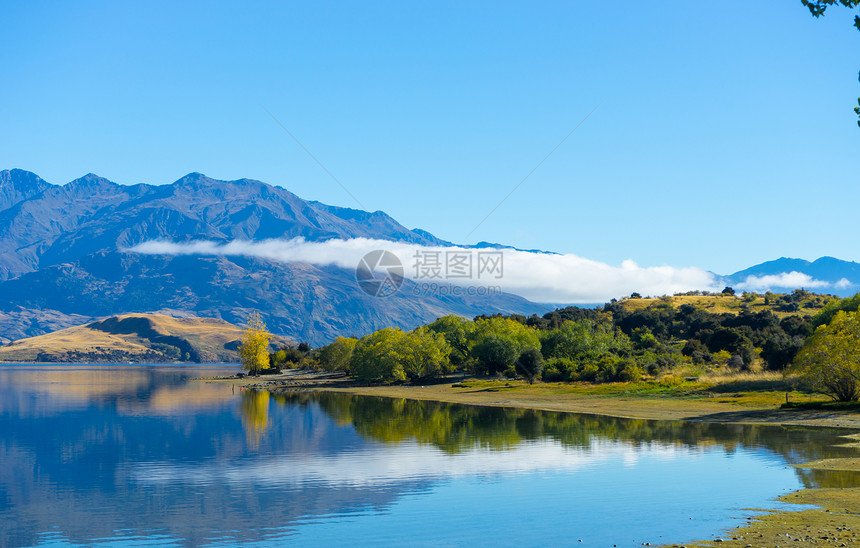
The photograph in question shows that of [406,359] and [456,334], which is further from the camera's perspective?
[456,334]

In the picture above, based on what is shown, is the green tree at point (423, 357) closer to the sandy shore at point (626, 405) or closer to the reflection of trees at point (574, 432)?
the sandy shore at point (626, 405)

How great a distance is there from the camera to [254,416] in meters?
78.6

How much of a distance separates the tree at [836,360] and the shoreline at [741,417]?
2.98 m

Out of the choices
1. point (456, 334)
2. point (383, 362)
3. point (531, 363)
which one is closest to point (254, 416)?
point (531, 363)

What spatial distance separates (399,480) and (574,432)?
23716 millimetres

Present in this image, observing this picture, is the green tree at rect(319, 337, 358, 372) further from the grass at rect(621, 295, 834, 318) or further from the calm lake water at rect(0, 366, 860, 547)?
the calm lake water at rect(0, 366, 860, 547)

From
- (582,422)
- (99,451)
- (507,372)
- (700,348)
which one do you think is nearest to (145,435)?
(99,451)

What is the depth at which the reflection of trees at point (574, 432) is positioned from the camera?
4324 cm

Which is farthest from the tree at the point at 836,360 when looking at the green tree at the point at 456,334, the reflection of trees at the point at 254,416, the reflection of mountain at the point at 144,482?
the green tree at the point at 456,334

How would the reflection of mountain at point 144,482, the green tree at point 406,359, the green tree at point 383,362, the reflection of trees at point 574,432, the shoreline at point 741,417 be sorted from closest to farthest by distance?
1. the shoreline at point 741,417
2. the reflection of mountain at point 144,482
3. the reflection of trees at point 574,432
4. the green tree at point 406,359
5. the green tree at point 383,362

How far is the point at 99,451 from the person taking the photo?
51719 mm

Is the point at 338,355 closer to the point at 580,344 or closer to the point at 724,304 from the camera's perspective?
the point at 580,344

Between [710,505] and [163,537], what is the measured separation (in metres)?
21.7

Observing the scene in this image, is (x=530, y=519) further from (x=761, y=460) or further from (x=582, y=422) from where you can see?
(x=582, y=422)
